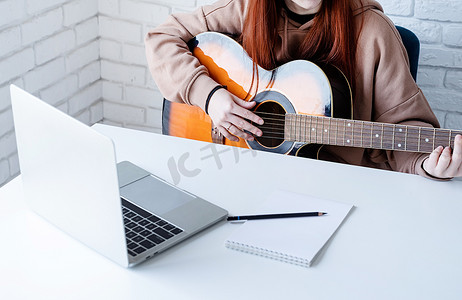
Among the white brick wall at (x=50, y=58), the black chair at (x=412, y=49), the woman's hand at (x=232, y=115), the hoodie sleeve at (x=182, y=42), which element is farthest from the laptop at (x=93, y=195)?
the white brick wall at (x=50, y=58)

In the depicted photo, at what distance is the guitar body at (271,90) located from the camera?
4.63 feet

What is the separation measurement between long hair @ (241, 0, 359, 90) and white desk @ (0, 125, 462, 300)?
0.37 m

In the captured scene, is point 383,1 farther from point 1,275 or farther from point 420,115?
point 1,275

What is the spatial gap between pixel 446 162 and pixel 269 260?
1.55ft

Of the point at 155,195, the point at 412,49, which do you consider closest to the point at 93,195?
the point at 155,195

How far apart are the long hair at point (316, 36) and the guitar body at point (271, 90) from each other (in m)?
0.04

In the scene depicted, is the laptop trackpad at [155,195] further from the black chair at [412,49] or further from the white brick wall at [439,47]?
the white brick wall at [439,47]

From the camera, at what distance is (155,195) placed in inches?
43.1

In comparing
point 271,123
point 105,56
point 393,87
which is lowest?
point 105,56

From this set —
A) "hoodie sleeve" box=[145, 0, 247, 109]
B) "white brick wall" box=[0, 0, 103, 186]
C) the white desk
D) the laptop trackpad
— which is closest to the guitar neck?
the white desk

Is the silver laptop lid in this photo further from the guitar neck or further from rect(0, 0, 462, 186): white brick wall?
rect(0, 0, 462, 186): white brick wall

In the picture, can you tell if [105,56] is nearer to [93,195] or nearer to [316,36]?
[316,36]

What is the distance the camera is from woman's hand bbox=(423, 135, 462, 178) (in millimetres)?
1180

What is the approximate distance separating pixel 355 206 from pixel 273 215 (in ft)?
0.55
